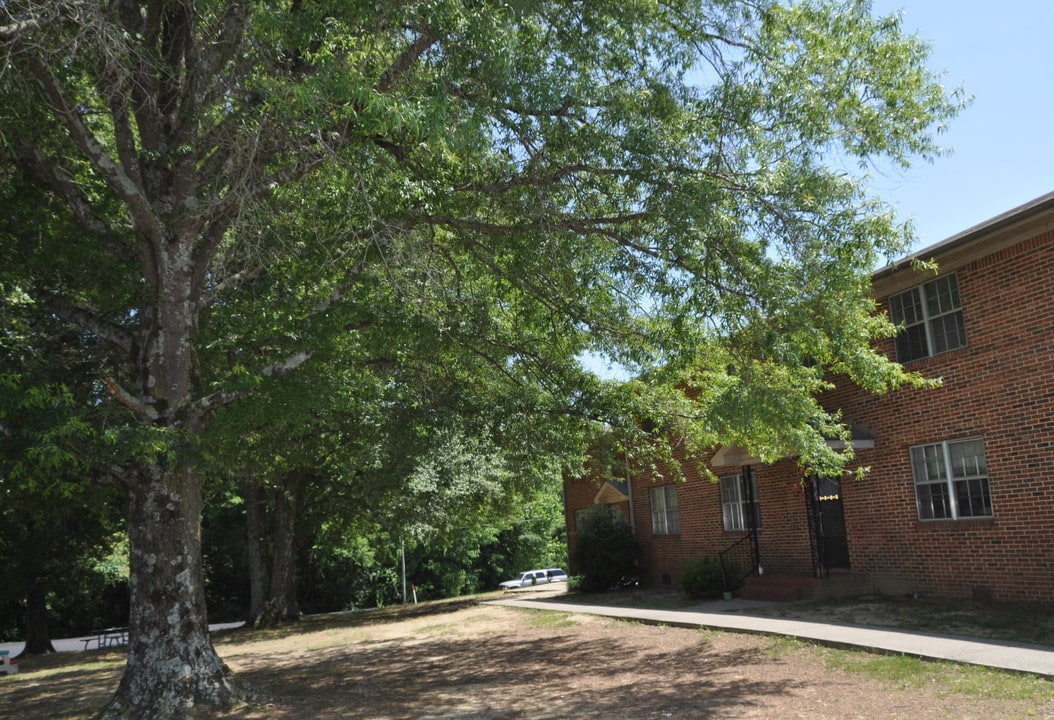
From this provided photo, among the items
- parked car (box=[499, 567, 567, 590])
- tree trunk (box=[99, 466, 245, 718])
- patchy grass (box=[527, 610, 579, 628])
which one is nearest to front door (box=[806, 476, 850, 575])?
patchy grass (box=[527, 610, 579, 628])

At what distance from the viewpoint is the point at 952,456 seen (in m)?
14.6

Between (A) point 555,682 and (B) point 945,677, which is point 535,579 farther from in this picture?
(B) point 945,677

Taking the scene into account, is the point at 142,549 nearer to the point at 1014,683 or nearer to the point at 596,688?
the point at 596,688

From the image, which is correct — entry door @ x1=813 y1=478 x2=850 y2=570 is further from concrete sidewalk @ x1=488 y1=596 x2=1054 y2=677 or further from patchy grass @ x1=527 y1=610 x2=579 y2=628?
patchy grass @ x1=527 y1=610 x2=579 y2=628

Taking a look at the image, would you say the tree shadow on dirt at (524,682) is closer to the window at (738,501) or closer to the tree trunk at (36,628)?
the window at (738,501)

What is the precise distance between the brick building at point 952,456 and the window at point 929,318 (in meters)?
0.02

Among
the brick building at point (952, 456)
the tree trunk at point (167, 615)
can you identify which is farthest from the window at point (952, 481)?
the tree trunk at point (167, 615)

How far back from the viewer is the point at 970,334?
557 inches

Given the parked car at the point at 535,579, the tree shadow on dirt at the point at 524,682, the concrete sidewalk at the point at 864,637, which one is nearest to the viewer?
the tree shadow on dirt at the point at 524,682

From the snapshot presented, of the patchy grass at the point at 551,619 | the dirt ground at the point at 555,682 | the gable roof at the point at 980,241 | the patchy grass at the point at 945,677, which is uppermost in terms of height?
the gable roof at the point at 980,241

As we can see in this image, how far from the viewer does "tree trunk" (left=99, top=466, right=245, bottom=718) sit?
9.46 meters

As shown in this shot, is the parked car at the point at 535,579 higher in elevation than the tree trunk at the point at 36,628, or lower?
lower

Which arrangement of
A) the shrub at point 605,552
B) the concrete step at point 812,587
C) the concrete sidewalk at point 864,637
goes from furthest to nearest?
the shrub at point 605,552
the concrete step at point 812,587
the concrete sidewalk at point 864,637

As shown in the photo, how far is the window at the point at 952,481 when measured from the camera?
553 inches
